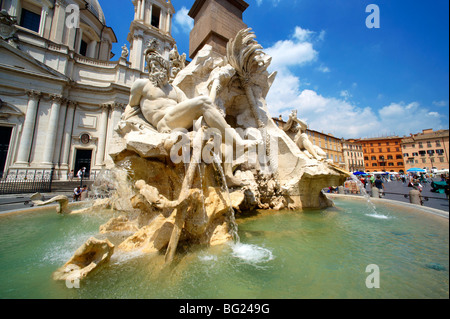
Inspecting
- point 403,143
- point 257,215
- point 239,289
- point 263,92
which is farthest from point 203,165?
point 263,92

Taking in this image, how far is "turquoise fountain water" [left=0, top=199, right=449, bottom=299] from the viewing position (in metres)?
1.75

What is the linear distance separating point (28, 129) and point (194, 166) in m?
21.7

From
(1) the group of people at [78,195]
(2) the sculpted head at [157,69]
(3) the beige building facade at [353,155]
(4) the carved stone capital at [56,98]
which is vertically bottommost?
(1) the group of people at [78,195]

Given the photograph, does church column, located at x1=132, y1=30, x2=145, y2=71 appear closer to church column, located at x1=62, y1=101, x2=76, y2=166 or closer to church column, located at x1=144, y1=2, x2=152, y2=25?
church column, located at x1=144, y1=2, x2=152, y2=25

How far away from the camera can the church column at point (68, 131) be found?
18.0 meters

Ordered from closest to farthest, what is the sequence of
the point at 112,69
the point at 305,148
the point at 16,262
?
the point at 16,262 < the point at 305,148 < the point at 112,69

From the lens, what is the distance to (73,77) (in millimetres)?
20031

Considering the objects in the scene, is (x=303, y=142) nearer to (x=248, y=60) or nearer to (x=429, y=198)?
(x=248, y=60)

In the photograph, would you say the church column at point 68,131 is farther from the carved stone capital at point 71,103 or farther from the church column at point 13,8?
the church column at point 13,8

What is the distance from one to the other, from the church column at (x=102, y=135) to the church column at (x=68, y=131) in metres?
2.45

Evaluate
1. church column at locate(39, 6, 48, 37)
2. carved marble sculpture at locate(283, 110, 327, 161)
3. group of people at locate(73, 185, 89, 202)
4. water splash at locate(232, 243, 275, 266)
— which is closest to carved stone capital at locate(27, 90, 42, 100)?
church column at locate(39, 6, 48, 37)

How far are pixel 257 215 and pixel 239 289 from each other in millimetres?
3215

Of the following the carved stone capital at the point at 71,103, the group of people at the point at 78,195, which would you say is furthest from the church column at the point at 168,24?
the group of people at the point at 78,195
